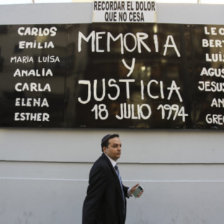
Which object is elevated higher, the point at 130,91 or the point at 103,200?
the point at 130,91

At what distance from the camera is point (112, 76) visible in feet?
16.4

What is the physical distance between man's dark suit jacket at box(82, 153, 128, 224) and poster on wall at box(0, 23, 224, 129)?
6.07ft

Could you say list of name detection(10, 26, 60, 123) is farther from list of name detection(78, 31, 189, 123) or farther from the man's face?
the man's face

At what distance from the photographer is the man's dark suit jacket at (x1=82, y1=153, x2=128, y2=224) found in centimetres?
296

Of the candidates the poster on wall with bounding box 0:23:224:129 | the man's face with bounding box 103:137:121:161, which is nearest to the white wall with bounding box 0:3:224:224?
the poster on wall with bounding box 0:23:224:129

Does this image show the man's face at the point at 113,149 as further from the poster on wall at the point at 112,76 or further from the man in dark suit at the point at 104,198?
the poster on wall at the point at 112,76

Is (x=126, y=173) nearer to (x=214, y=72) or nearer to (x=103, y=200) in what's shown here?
(x=103, y=200)

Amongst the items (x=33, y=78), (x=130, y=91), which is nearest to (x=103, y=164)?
(x=130, y=91)

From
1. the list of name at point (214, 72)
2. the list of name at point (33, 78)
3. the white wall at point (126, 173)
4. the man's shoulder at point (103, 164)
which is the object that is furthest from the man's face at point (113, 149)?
the list of name at point (214, 72)

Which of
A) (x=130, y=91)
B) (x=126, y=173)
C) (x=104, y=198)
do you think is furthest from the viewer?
(x=130, y=91)

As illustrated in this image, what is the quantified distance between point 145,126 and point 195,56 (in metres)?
1.53

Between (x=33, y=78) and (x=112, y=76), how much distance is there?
137cm

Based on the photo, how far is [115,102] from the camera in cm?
493

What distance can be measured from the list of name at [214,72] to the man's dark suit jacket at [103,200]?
8.17 ft
